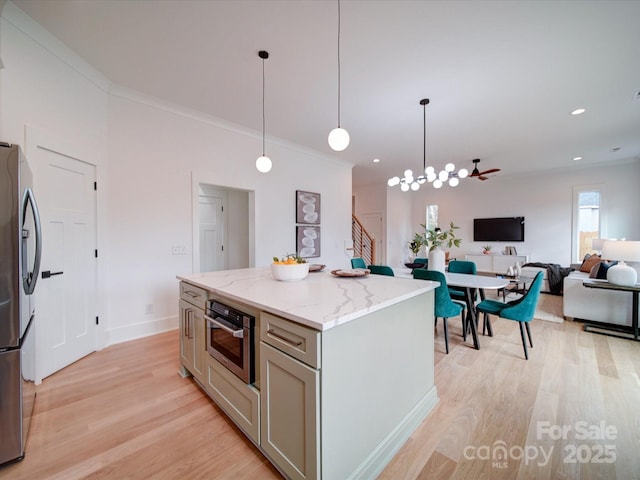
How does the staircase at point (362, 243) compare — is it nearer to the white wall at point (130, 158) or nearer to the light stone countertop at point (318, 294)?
the white wall at point (130, 158)

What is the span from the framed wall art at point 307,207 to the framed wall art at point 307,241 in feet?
0.43

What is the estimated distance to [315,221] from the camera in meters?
5.20

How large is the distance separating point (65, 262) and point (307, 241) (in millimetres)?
3351

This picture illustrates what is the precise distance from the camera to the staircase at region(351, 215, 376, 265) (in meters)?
7.69

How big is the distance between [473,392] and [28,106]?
434 centimetres

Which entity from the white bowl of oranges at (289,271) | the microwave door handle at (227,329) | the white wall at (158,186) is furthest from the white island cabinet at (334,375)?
the white wall at (158,186)

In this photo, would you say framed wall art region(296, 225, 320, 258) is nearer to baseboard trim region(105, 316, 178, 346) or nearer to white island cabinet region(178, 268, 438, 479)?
baseboard trim region(105, 316, 178, 346)

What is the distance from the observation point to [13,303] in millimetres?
1492

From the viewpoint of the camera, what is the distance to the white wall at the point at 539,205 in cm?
587

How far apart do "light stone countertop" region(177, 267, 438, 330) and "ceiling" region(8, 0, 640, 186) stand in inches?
78.6

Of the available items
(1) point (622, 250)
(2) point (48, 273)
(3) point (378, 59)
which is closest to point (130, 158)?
(2) point (48, 273)

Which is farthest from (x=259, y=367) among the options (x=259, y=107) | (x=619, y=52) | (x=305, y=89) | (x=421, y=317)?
(x=619, y=52)

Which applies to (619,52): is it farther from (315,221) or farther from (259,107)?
(315,221)

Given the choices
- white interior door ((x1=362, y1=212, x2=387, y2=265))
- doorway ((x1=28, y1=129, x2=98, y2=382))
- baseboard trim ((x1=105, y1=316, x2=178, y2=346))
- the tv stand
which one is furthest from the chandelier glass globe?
the tv stand
